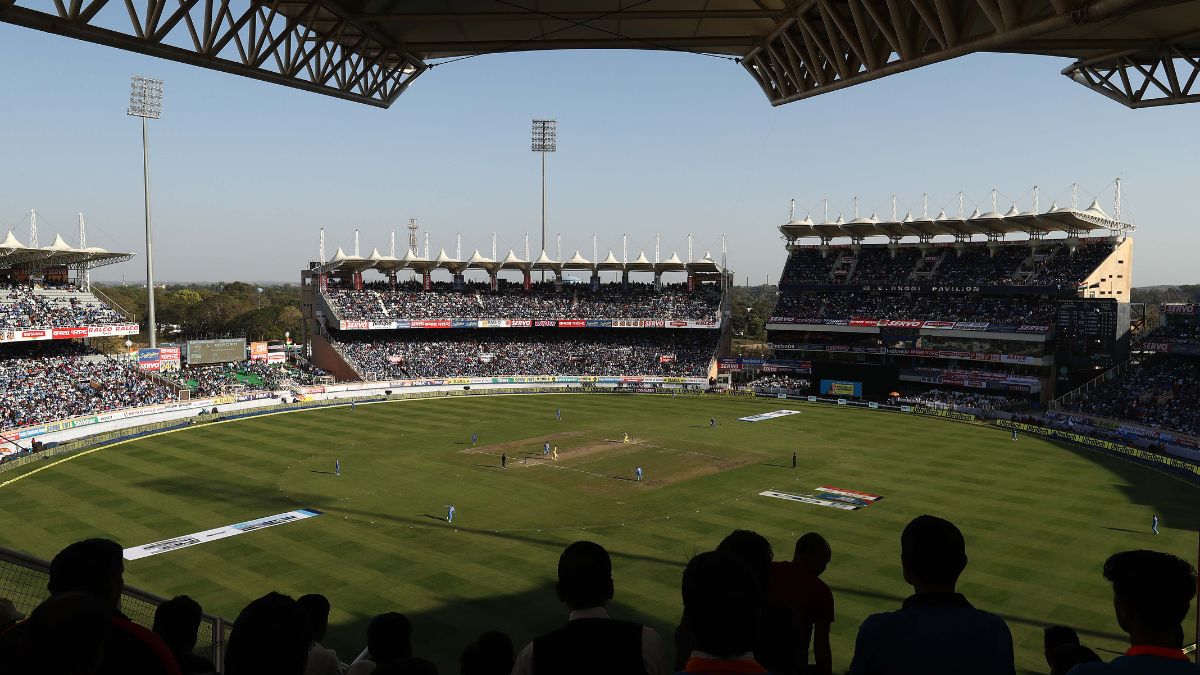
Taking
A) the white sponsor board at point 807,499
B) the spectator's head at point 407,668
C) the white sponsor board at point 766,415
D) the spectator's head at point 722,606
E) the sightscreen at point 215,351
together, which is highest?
the spectator's head at point 722,606

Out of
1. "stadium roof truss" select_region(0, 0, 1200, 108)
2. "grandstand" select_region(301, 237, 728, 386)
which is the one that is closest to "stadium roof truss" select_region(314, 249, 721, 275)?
"grandstand" select_region(301, 237, 728, 386)

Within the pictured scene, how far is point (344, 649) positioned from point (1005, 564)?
21.1 meters

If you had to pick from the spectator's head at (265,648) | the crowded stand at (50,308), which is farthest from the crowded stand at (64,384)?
the spectator's head at (265,648)

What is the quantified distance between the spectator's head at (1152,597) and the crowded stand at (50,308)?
68.9 meters

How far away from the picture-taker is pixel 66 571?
15.5 ft

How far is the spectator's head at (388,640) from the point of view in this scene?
6.11 metres

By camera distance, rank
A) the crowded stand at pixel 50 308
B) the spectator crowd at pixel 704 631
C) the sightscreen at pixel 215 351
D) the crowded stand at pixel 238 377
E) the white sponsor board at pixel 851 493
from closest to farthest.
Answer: the spectator crowd at pixel 704 631, the white sponsor board at pixel 851 493, the crowded stand at pixel 50 308, the crowded stand at pixel 238 377, the sightscreen at pixel 215 351

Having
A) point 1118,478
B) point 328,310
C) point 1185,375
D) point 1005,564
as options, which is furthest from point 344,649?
point 328,310

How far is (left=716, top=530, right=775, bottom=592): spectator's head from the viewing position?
5.43m

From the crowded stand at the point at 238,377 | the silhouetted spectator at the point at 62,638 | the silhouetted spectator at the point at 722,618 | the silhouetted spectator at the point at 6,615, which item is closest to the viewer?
the silhouetted spectator at the point at 62,638

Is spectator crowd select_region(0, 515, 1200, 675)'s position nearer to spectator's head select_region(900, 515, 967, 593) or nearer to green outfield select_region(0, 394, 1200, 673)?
spectator's head select_region(900, 515, 967, 593)

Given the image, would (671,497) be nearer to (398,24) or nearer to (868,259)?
(398,24)

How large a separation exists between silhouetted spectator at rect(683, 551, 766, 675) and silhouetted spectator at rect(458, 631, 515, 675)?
6.81ft

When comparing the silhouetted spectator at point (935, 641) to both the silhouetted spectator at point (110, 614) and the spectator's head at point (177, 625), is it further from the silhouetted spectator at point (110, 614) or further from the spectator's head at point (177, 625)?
the spectator's head at point (177, 625)
